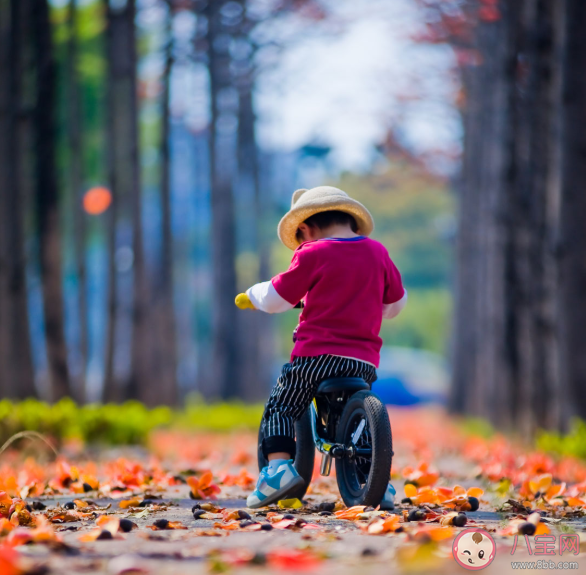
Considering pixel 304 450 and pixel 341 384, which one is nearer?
pixel 341 384

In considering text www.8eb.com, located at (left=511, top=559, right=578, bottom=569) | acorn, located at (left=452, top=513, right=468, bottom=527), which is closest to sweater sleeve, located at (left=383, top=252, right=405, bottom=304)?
acorn, located at (left=452, top=513, right=468, bottom=527)

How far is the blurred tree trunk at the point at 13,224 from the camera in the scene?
422 inches

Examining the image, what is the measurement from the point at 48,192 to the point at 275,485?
818 centimetres

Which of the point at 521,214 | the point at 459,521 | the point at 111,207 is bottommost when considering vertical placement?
the point at 459,521

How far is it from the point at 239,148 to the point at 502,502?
62.4ft

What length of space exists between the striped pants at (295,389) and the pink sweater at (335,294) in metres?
0.05

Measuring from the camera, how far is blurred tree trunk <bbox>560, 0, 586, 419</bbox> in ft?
29.1

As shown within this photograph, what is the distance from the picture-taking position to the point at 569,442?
26.8 ft

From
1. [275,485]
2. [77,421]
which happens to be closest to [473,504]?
[275,485]

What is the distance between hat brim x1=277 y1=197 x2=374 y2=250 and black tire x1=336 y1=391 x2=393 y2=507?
3.17 ft

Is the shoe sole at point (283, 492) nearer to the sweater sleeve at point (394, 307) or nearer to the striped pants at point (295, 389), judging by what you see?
the striped pants at point (295, 389)

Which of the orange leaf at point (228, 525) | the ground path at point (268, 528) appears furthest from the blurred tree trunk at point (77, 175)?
the orange leaf at point (228, 525)

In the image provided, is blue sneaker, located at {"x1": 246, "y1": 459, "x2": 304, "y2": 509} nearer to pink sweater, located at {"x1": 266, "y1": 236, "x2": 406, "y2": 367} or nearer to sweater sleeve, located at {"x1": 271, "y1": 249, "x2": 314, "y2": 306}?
pink sweater, located at {"x1": 266, "y1": 236, "x2": 406, "y2": 367}

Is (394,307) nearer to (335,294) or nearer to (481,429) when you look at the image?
(335,294)
